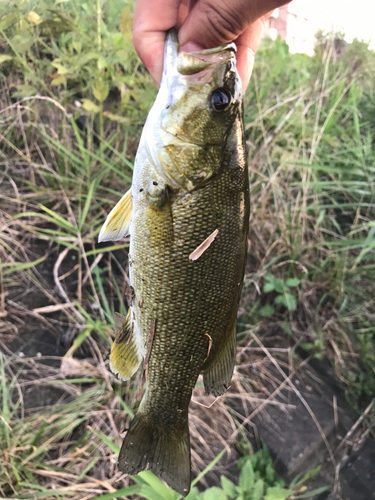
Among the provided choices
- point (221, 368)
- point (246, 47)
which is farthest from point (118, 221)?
point (246, 47)

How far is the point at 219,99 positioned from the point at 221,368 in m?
1.01

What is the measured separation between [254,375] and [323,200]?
1.69 metres

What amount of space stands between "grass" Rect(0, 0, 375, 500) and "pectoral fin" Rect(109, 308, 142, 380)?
669mm

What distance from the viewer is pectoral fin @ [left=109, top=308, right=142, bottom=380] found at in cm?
136

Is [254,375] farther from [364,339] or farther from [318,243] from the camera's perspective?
[318,243]

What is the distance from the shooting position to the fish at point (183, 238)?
121cm

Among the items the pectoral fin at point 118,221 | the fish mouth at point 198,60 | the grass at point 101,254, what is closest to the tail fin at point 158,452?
the grass at point 101,254

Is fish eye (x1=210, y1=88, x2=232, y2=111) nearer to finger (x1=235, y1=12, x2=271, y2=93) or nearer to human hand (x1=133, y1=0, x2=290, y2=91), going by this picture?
human hand (x1=133, y1=0, x2=290, y2=91)

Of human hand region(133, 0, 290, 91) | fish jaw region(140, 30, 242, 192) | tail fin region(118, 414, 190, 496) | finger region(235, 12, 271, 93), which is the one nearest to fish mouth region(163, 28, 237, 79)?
fish jaw region(140, 30, 242, 192)

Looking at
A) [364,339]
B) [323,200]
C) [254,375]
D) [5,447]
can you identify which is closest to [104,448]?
[5,447]

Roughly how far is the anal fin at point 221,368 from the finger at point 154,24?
4.10 ft

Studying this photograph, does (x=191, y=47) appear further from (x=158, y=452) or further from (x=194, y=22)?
(x=158, y=452)

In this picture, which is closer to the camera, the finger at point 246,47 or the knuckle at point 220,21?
the knuckle at point 220,21

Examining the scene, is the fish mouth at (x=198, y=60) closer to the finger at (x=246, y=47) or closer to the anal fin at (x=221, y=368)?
the finger at (x=246, y=47)
